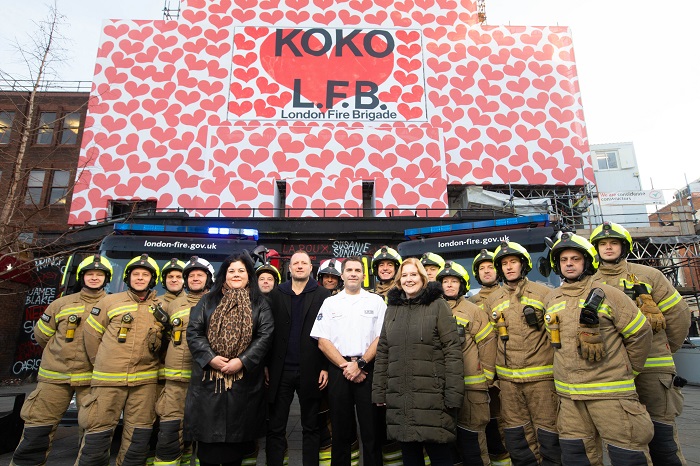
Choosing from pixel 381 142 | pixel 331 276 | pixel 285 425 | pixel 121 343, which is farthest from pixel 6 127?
pixel 381 142

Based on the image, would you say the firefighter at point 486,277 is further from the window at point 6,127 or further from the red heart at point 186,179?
the red heart at point 186,179

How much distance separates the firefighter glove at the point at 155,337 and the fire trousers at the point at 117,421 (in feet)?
1.16

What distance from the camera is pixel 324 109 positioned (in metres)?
19.7

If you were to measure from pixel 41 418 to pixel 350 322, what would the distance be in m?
3.33

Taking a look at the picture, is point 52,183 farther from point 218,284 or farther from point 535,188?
point 535,188

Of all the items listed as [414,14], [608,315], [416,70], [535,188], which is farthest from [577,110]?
[608,315]

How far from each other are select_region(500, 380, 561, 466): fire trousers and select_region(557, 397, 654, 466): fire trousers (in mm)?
330

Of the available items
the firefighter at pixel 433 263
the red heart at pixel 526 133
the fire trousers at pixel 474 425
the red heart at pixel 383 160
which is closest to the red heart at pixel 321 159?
the red heart at pixel 383 160

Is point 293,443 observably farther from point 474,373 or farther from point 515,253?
point 515,253

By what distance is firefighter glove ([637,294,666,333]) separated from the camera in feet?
12.0

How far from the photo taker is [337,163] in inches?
750

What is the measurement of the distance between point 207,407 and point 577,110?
75.0 feet

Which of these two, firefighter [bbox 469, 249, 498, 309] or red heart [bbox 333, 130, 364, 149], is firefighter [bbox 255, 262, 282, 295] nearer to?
firefighter [bbox 469, 249, 498, 309]

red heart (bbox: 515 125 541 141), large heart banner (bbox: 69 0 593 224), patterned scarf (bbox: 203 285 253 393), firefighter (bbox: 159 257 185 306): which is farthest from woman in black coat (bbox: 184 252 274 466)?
red heart (bbox: 515 125 541 141)
